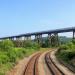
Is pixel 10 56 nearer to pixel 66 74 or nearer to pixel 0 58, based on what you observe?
pixel 0 58

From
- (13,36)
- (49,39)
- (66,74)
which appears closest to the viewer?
(66,74)

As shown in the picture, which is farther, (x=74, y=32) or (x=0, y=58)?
(x=74, y=32)

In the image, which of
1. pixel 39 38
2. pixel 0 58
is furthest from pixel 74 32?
pixel 0 58

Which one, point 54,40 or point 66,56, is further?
point 54,40

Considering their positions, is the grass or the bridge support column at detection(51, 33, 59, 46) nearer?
the grass

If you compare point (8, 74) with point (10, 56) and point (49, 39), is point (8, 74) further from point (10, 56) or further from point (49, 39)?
point (49, 39)

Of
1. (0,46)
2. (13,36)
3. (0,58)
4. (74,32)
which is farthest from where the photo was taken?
(13,36)

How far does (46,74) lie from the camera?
25547 mm

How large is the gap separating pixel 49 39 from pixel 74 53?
7933cm

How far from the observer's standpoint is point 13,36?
590 ft

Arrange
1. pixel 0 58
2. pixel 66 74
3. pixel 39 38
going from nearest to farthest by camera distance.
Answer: pixel 66 74, pixel 0 58, pixel 39 38

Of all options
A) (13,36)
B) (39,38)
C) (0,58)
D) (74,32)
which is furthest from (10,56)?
(13,36)

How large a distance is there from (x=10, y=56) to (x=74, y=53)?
10.6 meters

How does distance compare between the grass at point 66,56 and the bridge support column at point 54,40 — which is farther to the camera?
the bridge support column at point 54,40
